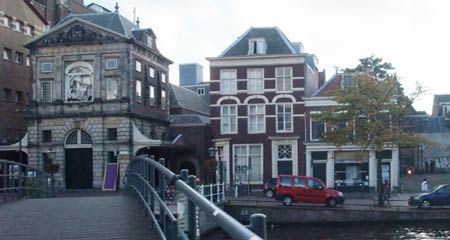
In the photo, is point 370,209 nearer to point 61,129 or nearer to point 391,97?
point 391,97

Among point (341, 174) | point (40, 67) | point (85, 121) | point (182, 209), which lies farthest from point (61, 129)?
point (182, 209)

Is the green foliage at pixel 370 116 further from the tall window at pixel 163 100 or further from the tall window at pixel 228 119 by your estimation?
the tall window at pixel 163 100

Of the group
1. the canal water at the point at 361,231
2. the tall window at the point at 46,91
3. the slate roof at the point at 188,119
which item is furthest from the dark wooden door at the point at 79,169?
the canal water at the point at 361,231

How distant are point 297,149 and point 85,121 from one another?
15.1m

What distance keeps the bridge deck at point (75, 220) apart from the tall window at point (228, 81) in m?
34.0

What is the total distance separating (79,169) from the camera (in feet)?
155

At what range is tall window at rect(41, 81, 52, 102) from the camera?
4819cm

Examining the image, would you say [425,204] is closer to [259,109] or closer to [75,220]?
[259,109]

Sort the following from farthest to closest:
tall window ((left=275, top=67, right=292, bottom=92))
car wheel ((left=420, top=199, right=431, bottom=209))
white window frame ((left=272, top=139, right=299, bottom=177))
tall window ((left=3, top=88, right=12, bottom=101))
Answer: tall window ((left=3, top=88, right=12, bottom=101)) → tall window ((left=275, top=67, right=292, bottom=92)) → white window frame ((left=272, top=139, right=299, bottom=177)) → car wheel ((left=420, top=199, right=431, bottom=209))

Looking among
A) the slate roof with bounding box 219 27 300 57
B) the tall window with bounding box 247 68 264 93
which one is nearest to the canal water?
the tall window with bounding box 247 68 264 93

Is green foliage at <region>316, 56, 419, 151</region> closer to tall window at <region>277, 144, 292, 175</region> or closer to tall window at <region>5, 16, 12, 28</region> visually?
tall window at <region>277, 144, 292, 175</region>

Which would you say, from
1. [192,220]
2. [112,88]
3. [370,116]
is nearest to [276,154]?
[370,116]

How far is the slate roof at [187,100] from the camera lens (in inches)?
2372

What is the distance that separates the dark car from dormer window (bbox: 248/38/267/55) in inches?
643
